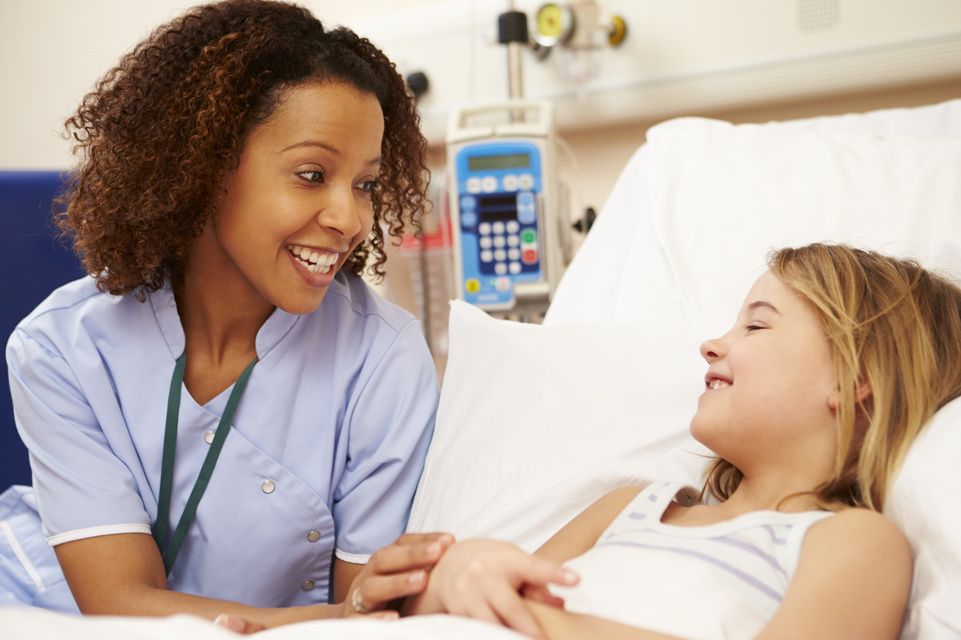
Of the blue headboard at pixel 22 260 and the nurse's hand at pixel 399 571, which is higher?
the blue headboard at pixel 22 260

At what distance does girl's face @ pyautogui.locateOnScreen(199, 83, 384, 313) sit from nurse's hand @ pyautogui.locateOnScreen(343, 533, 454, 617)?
1.39 ft

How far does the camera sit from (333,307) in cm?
156

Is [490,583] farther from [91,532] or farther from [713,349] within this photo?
[91,532]

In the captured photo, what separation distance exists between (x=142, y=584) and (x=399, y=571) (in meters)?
0.39

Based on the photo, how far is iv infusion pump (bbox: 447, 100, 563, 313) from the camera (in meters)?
2.38

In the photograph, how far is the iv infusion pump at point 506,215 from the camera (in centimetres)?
238

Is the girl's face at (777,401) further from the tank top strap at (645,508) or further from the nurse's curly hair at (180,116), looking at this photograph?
the nurse's curly hair at (180,116)

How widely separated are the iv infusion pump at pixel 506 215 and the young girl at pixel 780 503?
3.53ft

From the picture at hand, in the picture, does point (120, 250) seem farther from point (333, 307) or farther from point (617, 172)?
point (617, 172)

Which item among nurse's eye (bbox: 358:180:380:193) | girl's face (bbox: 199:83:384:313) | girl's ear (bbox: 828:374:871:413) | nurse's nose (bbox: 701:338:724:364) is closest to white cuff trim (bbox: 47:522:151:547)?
girl's face (bbox: 199:83:384:313)

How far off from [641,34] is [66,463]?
1.95 metres

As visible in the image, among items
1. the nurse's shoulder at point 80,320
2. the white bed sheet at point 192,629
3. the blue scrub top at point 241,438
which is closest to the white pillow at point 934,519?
the white bed sheet at point 192,629

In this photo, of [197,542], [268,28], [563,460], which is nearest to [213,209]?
[268,28]

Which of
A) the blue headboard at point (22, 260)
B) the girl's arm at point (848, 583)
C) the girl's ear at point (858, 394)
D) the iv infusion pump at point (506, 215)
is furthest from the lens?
the iv infusion pump at point (506, 215)
